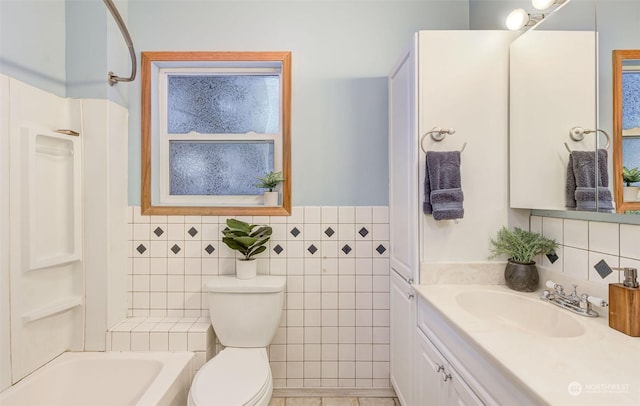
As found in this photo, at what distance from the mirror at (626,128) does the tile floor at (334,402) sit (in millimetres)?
1538

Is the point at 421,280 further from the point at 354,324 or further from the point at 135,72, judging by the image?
the point at 135,72

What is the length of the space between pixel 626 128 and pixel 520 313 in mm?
750

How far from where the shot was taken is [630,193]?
100 cm

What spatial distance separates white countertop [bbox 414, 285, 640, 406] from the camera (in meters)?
0.64

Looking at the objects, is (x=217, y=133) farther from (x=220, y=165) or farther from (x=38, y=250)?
(x=38, y=250)

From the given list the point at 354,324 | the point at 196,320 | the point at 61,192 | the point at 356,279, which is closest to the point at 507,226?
the point at 356,279

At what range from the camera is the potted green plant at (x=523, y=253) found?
134cm

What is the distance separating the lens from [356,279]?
1888 mm

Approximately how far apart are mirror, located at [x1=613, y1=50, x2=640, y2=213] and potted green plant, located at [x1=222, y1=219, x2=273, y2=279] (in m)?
1.50

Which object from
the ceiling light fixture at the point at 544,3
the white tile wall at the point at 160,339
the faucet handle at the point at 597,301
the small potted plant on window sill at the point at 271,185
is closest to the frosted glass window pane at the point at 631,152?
the faucet handle at the point at 597,301

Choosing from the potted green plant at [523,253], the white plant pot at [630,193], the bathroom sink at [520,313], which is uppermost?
the white plant pot at [630,193]

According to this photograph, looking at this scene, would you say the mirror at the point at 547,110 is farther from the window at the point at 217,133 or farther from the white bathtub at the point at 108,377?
the white bathtub at the point at 108,377

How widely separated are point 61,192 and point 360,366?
1920 millimetres

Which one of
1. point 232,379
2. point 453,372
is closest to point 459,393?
point 453,372
